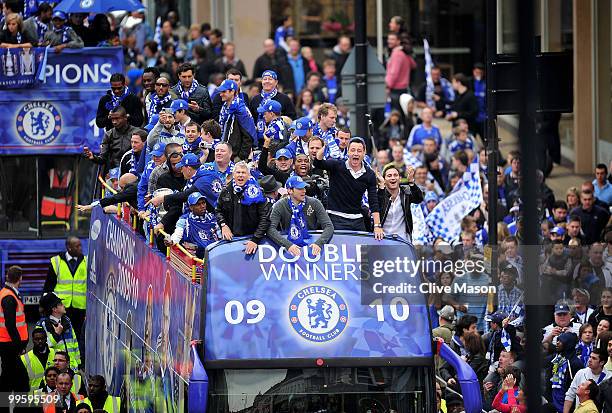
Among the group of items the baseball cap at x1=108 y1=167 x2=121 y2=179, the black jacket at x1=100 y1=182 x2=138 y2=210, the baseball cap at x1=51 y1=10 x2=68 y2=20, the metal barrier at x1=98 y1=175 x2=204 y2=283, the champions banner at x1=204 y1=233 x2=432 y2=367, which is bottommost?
the champions banner at x1=204 y1=233 x2=432 y2=367

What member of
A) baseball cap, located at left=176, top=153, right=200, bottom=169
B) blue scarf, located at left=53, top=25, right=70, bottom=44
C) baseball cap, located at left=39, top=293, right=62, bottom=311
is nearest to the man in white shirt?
baseball cap, located at left=176, top=153, right=200, bottom=169

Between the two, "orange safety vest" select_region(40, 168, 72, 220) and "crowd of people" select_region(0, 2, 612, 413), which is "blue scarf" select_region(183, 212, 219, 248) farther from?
"orange safety vest" select_region(40, 168, 72, 220)

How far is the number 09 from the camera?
13.9 meters

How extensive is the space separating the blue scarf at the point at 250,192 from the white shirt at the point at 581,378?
11.7ft

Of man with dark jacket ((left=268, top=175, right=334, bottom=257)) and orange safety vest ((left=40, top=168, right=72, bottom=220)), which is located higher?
man with dark jacket ((left=268, top=175, right=334, bottom=257))

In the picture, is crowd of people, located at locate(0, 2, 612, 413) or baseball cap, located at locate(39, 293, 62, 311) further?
baseball cap, located at locate(39, 293, 62, 311)

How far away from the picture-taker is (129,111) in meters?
22.2

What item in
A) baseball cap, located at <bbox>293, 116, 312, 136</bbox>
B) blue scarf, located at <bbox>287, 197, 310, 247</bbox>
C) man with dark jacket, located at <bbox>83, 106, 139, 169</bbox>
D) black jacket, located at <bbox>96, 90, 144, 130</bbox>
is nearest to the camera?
blue scarf, located at <bbox>287, 197, 310, 247</bbox>

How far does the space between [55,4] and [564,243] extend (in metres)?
11.0

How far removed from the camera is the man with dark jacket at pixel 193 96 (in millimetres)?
20250

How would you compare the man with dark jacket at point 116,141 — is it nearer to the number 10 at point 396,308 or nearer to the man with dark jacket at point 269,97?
the man with dark jacket at point 269,97

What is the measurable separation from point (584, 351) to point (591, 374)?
0.52 meters

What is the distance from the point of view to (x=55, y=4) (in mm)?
27531

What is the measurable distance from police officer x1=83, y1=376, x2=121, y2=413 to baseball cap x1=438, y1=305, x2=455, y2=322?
11.6 ft
